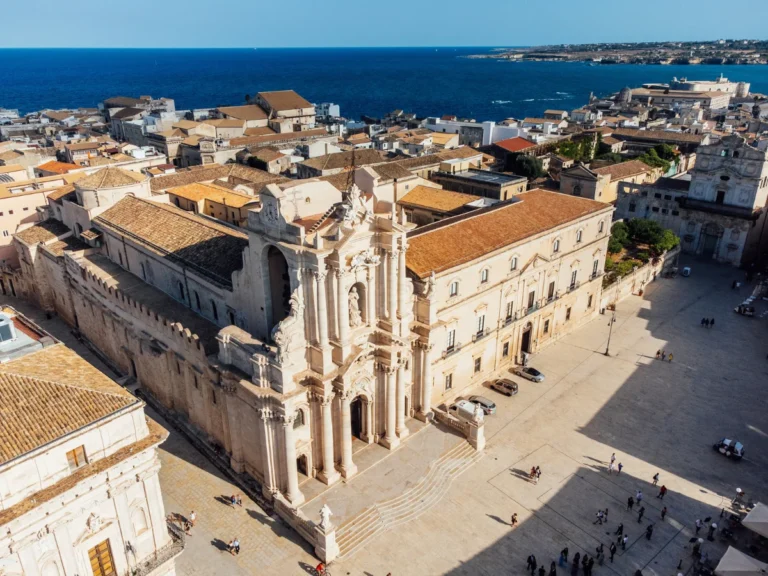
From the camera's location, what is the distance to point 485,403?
39.9 m

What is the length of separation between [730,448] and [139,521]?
33.4 meters

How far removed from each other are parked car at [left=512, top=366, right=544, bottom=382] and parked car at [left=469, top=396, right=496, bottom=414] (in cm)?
462

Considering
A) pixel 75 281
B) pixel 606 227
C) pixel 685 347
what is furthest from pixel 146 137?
pixel 685 347

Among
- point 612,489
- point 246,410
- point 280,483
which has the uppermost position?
point 246,410

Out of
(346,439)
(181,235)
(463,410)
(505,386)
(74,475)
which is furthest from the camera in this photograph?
(505,386)

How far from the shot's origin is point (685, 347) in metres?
48.7

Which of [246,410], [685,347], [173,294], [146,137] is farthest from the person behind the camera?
[146,137]

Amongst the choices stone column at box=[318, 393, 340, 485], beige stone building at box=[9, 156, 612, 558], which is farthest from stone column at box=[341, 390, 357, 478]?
stone column at box=[318, 393, 340, 485]

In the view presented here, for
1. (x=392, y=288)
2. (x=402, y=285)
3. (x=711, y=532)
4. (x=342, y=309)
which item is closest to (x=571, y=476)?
(x=711, y=532)

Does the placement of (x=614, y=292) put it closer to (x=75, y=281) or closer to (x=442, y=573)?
(x=442, y=573)

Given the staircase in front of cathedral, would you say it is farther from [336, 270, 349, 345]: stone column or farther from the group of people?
the group of people

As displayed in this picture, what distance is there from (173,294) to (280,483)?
1537cm

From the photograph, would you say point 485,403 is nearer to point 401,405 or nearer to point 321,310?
point 401,405

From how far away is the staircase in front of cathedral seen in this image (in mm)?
29359
